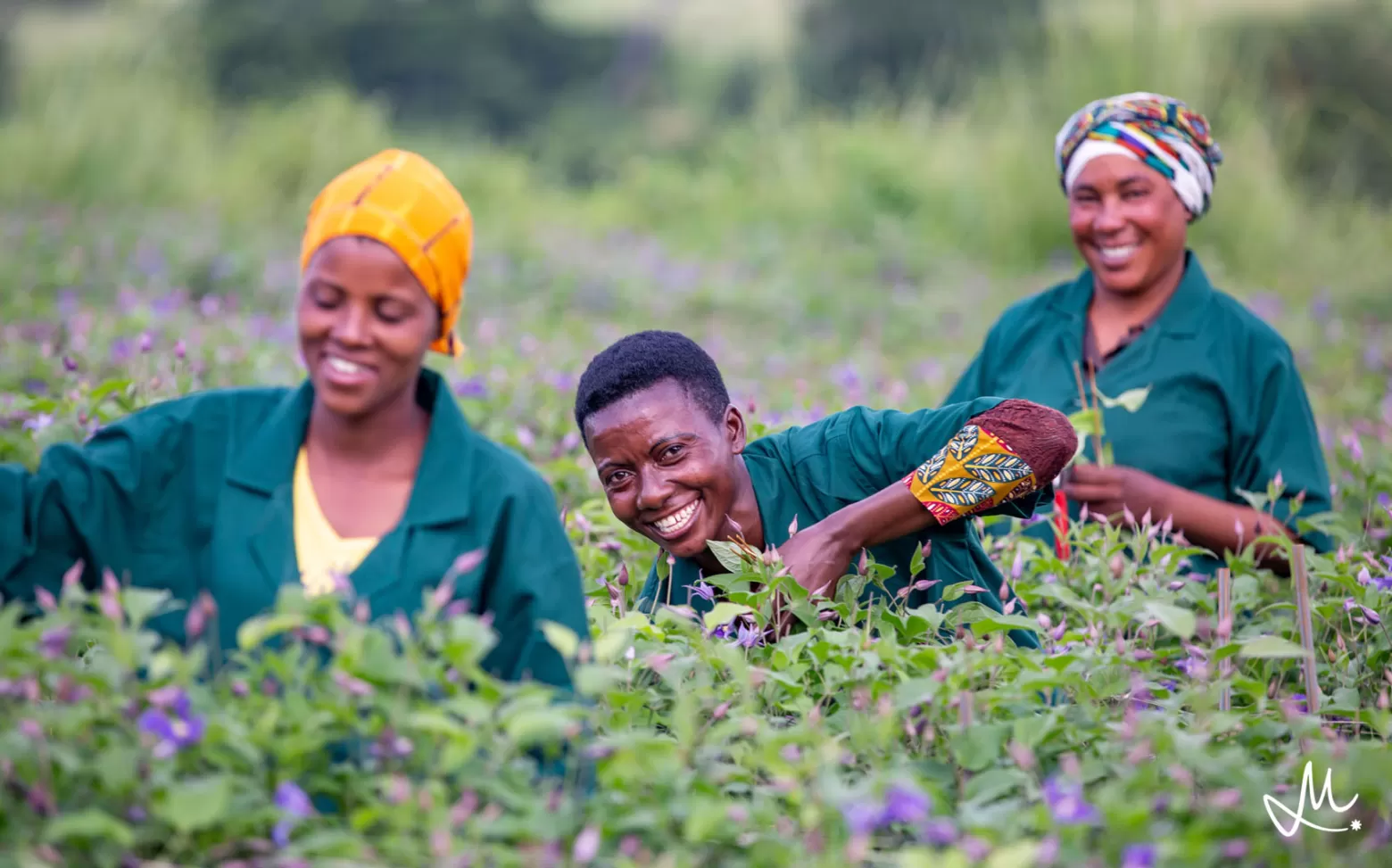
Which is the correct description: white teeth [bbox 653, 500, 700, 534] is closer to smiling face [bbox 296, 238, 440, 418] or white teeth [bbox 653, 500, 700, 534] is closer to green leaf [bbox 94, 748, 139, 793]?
smiling face [bbox 296, 238, 440, 418]

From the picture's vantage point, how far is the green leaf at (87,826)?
5.96 feet

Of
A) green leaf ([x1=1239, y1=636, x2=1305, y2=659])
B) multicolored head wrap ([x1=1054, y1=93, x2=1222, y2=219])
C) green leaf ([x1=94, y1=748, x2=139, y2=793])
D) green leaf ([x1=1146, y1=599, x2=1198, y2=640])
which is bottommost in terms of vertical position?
green leaf ([x1=94, y1=748, x2=139, y2=793])

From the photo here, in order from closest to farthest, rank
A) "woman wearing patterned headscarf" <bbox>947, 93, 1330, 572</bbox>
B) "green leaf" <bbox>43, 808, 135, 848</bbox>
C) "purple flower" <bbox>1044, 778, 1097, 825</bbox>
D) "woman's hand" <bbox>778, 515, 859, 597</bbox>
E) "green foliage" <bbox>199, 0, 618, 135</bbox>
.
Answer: "green leaf" <bbox>43, 808, 135, 848</bbox>
"purple flower" <bbox>1044, 778, 1097, 825</bbox>
"woman's hand" <bbox>778, 515, 859, 597</bbox>
"woman wearing patterned headscarf" <bbox>947, 93, 1330, 572</bbox>
"green foliage" <bbox>199, 0, 618, 135</bbox>

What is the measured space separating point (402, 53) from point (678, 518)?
55.6 feet

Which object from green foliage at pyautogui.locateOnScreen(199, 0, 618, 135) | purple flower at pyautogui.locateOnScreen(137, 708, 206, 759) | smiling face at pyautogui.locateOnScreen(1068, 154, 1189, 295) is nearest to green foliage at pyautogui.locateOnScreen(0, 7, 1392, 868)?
purple flower at pyautogui.locateOnScreen(137, 708, 206, 759)

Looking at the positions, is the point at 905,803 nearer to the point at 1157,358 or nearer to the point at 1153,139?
the point at 1157,358

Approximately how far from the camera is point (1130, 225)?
4.48 meters

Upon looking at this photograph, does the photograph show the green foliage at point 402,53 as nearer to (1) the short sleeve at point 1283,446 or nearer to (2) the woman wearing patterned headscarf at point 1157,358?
(2) the woman wearing patterned headscarf at point 1157,358

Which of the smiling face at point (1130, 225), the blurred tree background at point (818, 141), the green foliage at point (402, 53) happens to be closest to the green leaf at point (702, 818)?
the smiling face at point (1130, 225)

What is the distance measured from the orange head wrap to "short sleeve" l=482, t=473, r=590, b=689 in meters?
0.35

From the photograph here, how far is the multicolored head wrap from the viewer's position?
4504 millimetres

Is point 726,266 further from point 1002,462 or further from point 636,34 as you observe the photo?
point 636,34

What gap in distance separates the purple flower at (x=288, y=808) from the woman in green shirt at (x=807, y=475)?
1070 mm

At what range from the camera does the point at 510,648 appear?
2.30 m
